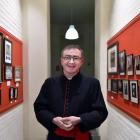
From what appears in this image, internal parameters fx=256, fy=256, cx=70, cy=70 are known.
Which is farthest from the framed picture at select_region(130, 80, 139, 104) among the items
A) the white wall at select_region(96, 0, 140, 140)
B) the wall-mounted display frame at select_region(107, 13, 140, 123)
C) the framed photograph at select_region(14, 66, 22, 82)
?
the framed photograph at select_region(14, 66, 22, 82)

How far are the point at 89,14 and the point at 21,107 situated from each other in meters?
3.93

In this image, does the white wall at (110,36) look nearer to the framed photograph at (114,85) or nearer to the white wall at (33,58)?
the framed photograph at (114,85)

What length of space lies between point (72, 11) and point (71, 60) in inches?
189

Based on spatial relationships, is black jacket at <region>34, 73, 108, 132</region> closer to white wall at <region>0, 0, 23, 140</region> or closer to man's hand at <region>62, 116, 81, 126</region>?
man's hand at <region>62, 116, 81, 126</region>

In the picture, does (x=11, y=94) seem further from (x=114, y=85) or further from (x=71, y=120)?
(x=71, y=120)

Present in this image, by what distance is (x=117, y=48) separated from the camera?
3.09 m

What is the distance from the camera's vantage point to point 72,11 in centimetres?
646

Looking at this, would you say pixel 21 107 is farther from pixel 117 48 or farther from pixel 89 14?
pixel 89 14

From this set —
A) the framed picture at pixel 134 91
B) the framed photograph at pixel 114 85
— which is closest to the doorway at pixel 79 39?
the framed photograph at pixel 114 85

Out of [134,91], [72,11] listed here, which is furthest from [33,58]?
[72,11]

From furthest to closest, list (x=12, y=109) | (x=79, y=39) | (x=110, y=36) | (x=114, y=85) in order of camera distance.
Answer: (x=79, y=39)
(x=110, y=36)
(x=114, y=85)
(x=12, y=109)

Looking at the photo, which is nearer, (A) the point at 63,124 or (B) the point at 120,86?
(A) the point at 63,124

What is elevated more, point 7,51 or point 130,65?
point 7,51

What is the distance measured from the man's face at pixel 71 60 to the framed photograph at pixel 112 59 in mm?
1310
